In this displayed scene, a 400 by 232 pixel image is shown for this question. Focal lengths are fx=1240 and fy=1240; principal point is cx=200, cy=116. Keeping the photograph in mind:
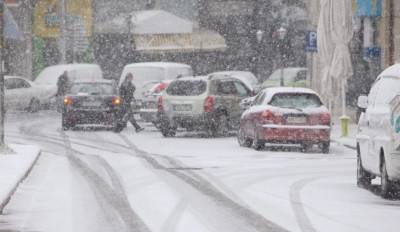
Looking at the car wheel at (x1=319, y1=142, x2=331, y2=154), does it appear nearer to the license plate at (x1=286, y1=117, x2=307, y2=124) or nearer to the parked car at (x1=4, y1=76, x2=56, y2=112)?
the license plate at (x1=286, y1=117, x2=307, y2=124)

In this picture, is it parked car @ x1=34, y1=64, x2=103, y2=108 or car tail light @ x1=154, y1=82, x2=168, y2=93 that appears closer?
car tail light @ x1=154, y1=82, x2=168, y2=93

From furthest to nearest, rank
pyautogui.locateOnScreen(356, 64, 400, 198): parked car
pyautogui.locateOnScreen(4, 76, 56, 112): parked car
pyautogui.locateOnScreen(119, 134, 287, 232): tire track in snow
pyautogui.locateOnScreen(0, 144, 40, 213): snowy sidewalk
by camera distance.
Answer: pyautogui.locateOnScreen(4, 76, 56, 112): parked car < pyautogui.locateOnScreen(0, 144, 40, 213): snowy sidewalk < pyautogui.locateOnScreen(356, 64, 400, 198): parked car < pyautogui.locateOnScreen(119, 134, 287, 232): tire track in snow

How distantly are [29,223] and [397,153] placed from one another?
15.7 feet

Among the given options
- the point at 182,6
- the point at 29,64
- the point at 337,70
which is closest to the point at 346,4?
the point at 337,70

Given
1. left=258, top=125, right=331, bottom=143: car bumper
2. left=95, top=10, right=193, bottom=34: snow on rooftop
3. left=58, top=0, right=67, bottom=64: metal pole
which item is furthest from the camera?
left=95, top=10, right=193, bottom=34: snow on rooftop

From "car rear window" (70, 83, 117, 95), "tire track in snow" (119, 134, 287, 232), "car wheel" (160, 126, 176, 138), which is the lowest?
"car wheel" (160, 126, 176, 138)

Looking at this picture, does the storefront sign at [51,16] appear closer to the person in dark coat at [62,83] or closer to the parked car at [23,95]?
the parked car at [23,95]

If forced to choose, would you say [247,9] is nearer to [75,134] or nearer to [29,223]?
[75,134]

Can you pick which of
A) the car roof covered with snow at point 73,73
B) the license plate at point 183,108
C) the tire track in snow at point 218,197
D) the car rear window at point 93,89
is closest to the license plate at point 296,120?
the tire track in snow at point 218,197

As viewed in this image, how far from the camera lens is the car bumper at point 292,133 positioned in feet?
80.3

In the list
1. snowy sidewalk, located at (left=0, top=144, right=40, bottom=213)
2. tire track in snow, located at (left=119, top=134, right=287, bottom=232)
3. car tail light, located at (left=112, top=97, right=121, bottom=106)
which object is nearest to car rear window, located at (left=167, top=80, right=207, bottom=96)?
car tail light, located at (left=112, top=97, right=121, bottom=106)

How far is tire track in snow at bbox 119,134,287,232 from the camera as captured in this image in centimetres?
1270

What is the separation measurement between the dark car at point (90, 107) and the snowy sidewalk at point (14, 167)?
799 cm

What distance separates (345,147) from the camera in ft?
88.8
